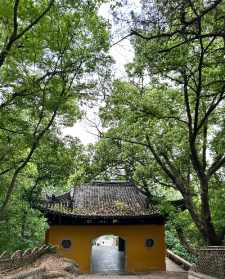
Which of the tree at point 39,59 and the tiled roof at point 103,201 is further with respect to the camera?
the tiled roof at point 103,201

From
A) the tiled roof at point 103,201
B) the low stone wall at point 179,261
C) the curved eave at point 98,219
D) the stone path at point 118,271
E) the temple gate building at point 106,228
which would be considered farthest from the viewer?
the tiled roof at point 103,201

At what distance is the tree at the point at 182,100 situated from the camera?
22.7ft

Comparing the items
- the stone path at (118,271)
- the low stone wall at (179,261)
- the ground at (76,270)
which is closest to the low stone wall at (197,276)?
the ground at (76,270)

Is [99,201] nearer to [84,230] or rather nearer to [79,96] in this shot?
[84,230]

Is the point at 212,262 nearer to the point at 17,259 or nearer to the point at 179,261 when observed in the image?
the point at 17,259

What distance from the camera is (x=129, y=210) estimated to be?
1655cm

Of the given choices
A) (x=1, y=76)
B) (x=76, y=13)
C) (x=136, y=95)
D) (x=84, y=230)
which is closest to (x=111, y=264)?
(x=84, y=230)

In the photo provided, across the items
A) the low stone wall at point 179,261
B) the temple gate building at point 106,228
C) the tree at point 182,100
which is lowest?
the low stone wall at point 179,261

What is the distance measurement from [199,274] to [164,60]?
5.53 meters

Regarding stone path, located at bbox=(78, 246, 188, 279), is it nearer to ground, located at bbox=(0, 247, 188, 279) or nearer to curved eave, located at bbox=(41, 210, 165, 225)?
ground, located at bbox=(0, 247, 188, 279)

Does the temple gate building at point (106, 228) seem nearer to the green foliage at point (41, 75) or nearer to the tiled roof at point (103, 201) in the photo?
the tiled roof at point (103, 201)

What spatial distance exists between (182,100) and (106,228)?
8321 mm

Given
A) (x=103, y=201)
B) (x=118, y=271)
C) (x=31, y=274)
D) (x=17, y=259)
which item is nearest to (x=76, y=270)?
(x=17, y=259)

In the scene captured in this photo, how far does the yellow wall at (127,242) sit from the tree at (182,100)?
3346 millimetres
